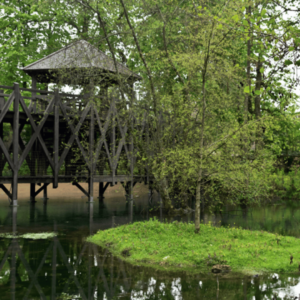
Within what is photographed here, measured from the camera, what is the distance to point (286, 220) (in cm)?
1795

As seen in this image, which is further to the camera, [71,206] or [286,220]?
[71,206]

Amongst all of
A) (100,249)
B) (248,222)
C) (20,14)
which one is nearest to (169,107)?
(248,222)

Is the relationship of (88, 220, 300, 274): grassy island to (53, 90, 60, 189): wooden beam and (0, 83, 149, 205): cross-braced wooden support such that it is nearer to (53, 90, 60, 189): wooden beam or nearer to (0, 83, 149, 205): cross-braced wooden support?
(0, 83, 149, 205): cross-braced wooden support

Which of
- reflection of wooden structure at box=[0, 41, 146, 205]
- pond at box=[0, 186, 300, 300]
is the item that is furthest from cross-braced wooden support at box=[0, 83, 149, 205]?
pond at box=[0, 186, 300, 300]

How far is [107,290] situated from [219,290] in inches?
78.1

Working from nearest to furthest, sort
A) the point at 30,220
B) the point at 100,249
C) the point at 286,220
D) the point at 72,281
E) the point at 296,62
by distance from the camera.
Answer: the point at 296,62 → the point at 72,281 → the point at 100,249 → the point at 30,220 → the point at 286,220

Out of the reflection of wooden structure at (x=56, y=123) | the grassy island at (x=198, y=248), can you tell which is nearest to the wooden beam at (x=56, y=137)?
the reflection of wooden structure at (x=56, y=123)

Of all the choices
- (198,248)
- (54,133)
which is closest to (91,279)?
(198,248)

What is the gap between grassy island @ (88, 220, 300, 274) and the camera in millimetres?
9164

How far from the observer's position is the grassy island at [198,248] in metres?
9.16

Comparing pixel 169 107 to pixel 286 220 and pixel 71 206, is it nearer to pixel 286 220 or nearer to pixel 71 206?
pixel 286 220

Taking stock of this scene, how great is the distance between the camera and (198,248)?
33.7 ft

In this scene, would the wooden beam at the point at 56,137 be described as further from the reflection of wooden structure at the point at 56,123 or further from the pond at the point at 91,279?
the pond at the point at 91,279

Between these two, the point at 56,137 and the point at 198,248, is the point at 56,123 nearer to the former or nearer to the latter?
the point at 56,137
